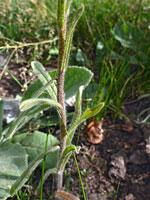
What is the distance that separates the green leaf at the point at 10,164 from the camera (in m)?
1.20

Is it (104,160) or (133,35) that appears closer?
(104,160)

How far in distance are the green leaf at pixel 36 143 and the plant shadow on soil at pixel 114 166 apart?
0.36 feet

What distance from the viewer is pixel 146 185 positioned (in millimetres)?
1368

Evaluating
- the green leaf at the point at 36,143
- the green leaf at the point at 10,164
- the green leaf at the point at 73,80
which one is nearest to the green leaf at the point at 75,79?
the green leaf at the point at 73,80

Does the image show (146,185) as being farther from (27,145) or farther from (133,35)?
(133,35)

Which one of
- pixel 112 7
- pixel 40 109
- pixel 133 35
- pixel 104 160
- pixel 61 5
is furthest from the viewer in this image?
pixel 112 7

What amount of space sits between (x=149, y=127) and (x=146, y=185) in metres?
0.36

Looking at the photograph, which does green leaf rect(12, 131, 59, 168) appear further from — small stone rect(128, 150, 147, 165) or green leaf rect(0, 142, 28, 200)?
small stone rect(128, 150, 147, 165)

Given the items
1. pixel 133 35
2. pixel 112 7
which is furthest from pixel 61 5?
pixel 112 7

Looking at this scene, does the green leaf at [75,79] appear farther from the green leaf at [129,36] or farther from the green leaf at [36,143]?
the green leaf at [129,36]

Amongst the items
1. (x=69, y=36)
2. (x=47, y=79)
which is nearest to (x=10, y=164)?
(x=47, y=79)

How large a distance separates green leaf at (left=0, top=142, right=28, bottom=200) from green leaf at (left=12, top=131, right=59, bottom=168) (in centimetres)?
8

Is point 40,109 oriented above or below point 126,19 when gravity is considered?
below

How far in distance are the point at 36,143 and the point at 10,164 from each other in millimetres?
182
